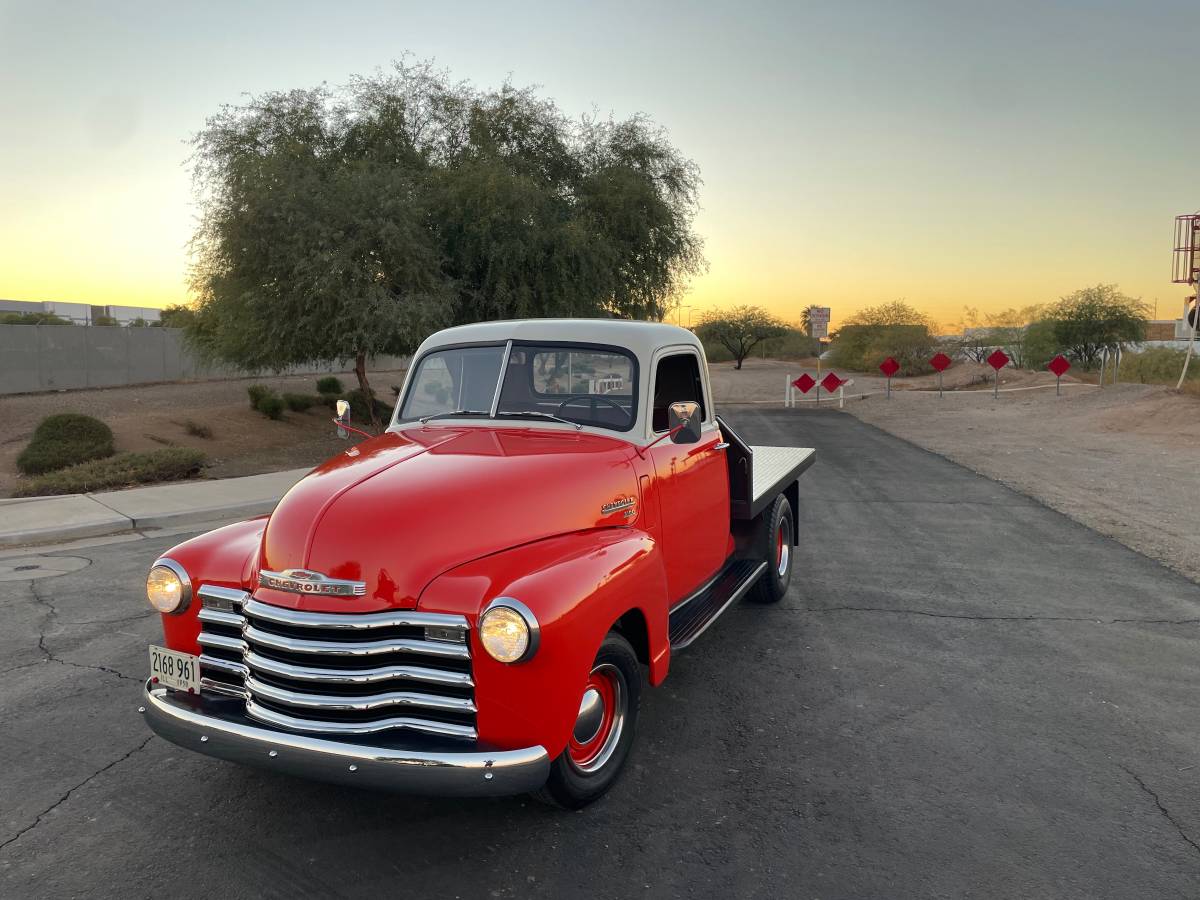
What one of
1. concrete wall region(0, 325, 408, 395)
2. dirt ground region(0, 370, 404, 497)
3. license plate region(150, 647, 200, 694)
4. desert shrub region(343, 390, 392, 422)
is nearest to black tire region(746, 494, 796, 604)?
license plate region(150, 647, 200, 694)

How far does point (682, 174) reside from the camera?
24.1m

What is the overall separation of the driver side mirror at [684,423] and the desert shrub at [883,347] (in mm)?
48624

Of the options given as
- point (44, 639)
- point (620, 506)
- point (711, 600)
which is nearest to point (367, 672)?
point (620, 506)

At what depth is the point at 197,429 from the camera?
58.4ft

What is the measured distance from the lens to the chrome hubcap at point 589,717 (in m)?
3.56

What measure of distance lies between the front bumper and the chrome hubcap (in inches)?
18.1

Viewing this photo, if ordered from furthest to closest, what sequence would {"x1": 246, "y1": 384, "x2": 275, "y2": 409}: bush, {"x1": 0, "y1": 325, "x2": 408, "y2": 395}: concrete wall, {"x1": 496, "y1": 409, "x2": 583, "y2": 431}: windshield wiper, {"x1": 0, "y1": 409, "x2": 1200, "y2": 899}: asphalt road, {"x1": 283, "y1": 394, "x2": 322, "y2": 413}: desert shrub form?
{"x1": 0, "y1": 325, "x2": 408, "y2": 395}: concrete wall < {"x1": 283, "y1": 394, "x2": 322, "y2": 413}: desert shrub < {"x1": 246, "y1": 384, "x2": 275, "y2": 409}: bush < {"x1": 496, "y1": 409, "x2": 583, "y2": 431}: windshield wiper < {"x1": 0, "y1": 409, "x2": 1200, "y2": 899}: asphalt road

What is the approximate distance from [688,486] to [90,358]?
2736 cm

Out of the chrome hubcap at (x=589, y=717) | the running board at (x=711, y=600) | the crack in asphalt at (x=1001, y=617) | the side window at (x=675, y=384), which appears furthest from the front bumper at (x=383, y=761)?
the crack in asphalt at (x=1001, y=617)

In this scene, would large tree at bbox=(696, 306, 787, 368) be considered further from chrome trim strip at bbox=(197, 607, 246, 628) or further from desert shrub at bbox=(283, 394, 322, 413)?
chrome trim strip at bbox=(197, 607, 246, 628)

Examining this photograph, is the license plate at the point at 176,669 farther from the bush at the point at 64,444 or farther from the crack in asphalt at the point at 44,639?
the bush at the point at 64,444

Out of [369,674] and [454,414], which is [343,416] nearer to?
[454,414]

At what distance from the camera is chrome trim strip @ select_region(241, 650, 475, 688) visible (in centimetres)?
307

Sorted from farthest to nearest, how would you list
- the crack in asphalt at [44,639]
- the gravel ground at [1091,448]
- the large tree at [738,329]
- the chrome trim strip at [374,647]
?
the large tree at [738,329] → the gravel ground at [1091,448] → the crack in asphalt at [44,639] → the chrome trim strip at [374,647]
